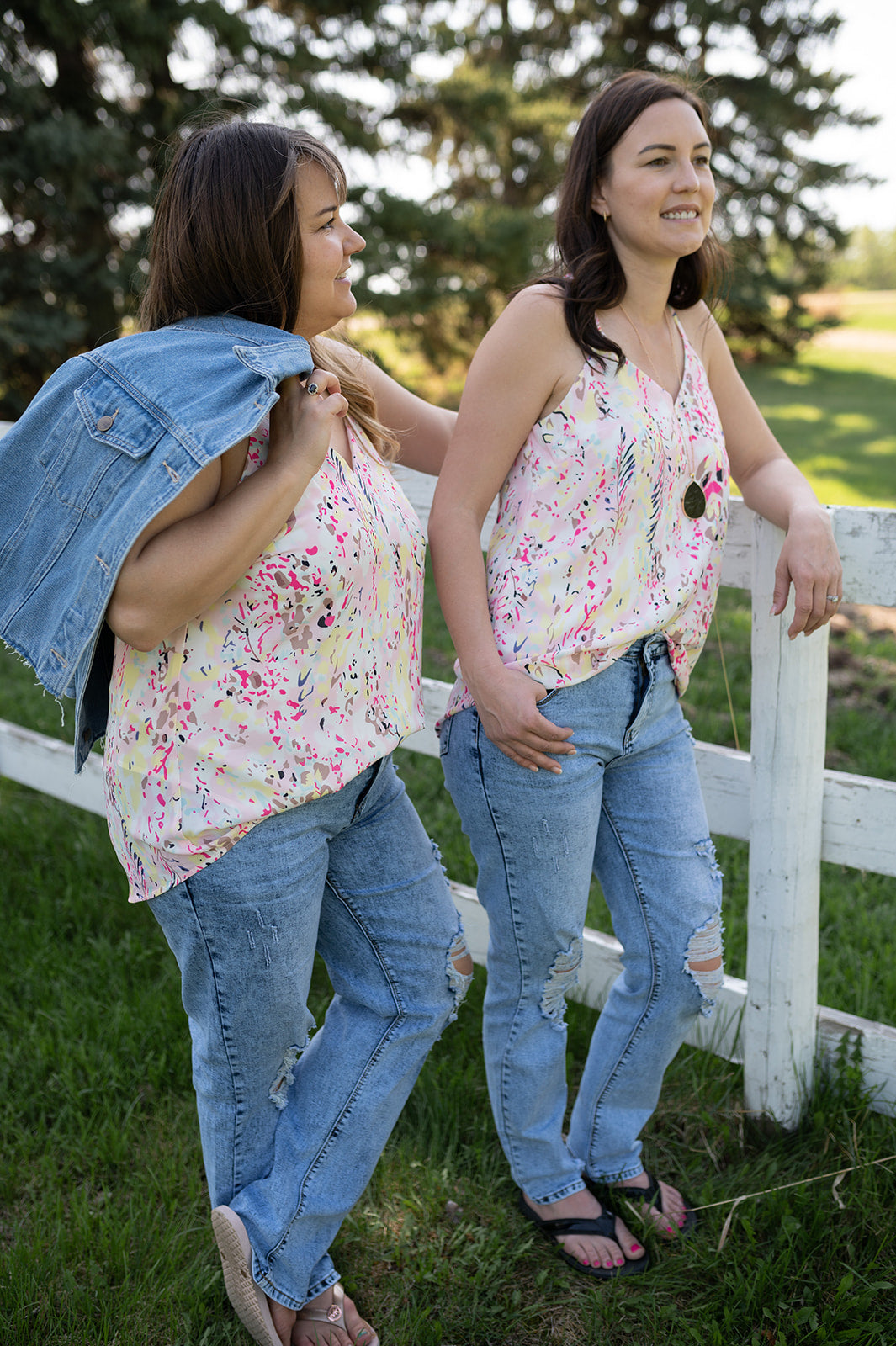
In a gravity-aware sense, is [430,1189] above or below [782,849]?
below

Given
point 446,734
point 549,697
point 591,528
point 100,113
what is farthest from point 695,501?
point 100,113

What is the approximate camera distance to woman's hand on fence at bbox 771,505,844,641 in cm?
205

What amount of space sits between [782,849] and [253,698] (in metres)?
1.28

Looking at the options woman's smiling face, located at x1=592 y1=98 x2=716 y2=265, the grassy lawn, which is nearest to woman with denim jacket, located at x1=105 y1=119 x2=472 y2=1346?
the grassy lawn

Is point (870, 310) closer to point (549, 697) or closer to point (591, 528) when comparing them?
point (591, 528)

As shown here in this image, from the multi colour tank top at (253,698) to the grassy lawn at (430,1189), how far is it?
1.03m

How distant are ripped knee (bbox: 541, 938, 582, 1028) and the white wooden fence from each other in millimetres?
486

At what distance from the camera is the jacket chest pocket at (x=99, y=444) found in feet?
4.86

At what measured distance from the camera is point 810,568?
6.72ft

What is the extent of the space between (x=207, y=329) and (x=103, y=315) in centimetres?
863

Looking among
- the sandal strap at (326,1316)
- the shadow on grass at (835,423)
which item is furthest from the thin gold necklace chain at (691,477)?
the shadow on grass at (835,423)

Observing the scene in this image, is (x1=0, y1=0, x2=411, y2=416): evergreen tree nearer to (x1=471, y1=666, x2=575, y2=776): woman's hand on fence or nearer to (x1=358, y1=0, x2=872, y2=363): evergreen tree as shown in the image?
(x1=358, y1=0, x2=872, y2=363): evergreen tree

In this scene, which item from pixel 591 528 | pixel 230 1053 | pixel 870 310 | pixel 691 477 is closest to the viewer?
pixel 230 1053

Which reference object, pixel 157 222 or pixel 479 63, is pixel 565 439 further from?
pixel 479 63
